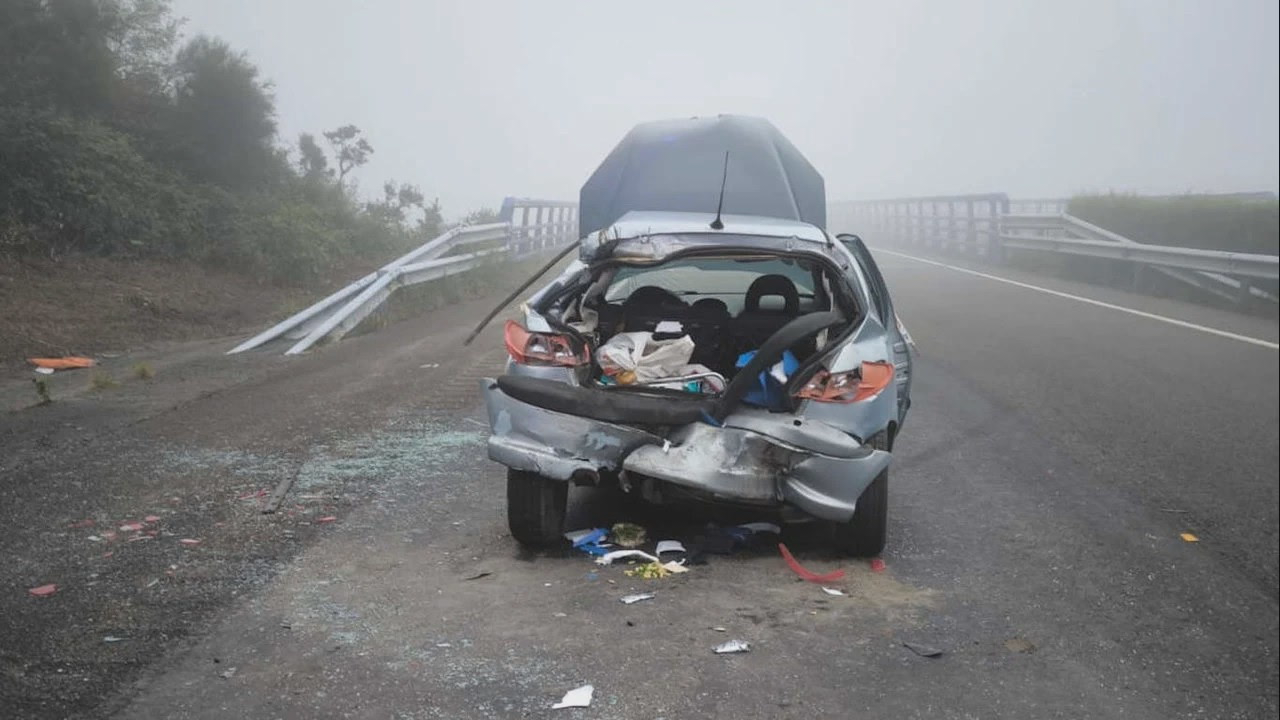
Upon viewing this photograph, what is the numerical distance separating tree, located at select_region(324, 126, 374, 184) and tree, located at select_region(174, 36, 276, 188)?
587cm

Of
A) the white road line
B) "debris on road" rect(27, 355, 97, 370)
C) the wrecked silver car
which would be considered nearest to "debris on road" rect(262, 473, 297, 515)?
the wrecked silver car

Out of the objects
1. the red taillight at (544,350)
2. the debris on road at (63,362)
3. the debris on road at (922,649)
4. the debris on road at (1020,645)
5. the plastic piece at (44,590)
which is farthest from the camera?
the debris on road at (63,362)

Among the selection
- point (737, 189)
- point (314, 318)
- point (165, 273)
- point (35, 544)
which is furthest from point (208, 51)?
point (35, 544)

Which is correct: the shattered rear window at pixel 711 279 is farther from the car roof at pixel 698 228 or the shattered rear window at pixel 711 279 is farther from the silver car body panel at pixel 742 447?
the silver car body panel at pixel 742 447

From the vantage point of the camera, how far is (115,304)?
12.3 m

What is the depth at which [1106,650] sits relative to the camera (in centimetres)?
439

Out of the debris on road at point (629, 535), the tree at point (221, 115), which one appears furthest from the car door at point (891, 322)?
the tree at point (221, 115)

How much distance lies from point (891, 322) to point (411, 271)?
979cm

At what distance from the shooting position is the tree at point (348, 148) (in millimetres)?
25328

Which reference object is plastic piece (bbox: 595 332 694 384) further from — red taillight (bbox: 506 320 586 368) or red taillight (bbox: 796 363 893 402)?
red taillight (bbox: 796 363 893 402)

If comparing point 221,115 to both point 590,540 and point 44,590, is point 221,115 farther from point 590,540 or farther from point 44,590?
point 44,590

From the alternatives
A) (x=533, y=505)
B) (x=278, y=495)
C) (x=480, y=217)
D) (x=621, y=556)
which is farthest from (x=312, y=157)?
(x=621, y=556)

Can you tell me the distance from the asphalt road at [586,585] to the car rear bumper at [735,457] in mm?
434

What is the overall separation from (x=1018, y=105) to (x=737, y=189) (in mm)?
94522
